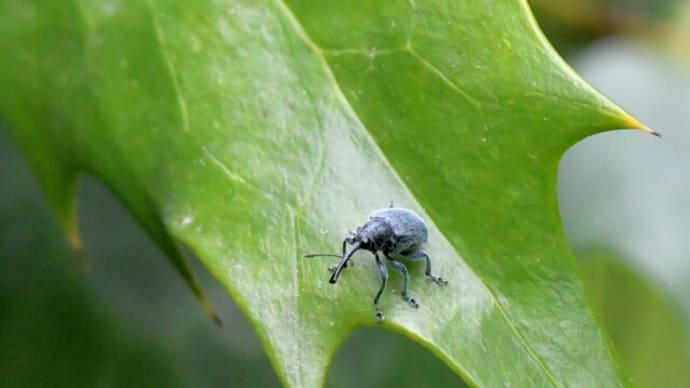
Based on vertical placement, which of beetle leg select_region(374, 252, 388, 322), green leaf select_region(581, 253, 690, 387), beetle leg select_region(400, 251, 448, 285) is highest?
beetle leg select_region(400, 251, 448, 285)

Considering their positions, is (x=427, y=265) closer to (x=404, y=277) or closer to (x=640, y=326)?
(x=404, y=277)

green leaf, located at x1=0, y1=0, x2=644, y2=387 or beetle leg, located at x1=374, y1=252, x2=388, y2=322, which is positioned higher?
green leaf, located at x1=0, y1=0, x2=644, y2=387

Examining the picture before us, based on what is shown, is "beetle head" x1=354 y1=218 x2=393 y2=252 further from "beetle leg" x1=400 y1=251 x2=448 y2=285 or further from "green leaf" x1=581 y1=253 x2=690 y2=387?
"green leaf" x1=581 y1=253 x2=690 y2=387

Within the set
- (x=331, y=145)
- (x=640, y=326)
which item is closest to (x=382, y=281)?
(x=331, y=145)

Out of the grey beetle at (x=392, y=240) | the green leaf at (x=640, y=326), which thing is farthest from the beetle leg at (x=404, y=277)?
the green leaf at (x=640, y=326)

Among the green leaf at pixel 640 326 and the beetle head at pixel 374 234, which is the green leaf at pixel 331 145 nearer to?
the beetle head at pixel 374 234

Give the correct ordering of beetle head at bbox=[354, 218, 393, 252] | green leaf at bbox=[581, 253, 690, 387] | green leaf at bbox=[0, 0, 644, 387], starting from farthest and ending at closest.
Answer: green leaf at bbox=[581, 253, 690, 387], beetle head at bbox=[354, 218, 393, 252], green leaf at bbox=[0, 0, 644, 387]

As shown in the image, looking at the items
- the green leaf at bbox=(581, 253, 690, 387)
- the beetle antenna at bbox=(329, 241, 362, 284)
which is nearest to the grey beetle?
the beetle antenna at bbox=(329, 241, 362, 284)
